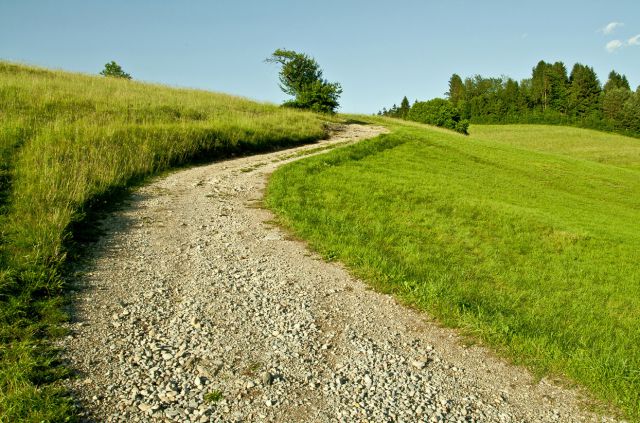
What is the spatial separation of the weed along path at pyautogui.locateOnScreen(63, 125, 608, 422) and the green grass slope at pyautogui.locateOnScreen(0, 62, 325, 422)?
18.4 inches

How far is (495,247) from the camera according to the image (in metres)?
13.7

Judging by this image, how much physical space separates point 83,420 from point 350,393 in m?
2.81

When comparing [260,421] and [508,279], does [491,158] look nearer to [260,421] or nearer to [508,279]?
[508,279]

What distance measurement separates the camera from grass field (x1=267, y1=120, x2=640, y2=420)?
665 centimetres

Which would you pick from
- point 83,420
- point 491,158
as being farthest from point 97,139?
point 491,158

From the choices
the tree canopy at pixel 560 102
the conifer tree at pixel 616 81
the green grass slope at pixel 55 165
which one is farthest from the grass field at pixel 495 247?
the conifer tree at pixel 616 81

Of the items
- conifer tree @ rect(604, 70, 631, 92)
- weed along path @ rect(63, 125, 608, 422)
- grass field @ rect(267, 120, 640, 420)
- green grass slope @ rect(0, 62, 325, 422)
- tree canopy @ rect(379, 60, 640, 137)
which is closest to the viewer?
weed along path @ rect(63, 125, 608, 422)

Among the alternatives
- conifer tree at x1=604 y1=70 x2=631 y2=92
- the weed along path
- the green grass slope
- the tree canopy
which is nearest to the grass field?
the weed along path

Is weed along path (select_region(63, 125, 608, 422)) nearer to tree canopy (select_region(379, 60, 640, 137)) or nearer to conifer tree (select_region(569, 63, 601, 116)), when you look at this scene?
→ tree canopy (select_region(379, 60, 640, 137))

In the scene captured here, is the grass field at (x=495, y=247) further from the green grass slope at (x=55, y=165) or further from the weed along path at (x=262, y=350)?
the green grass slope at (x=55, y=165)

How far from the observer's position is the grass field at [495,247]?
6653 mm

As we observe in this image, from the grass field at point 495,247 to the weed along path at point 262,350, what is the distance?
1.93 feet

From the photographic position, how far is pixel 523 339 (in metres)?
6.44

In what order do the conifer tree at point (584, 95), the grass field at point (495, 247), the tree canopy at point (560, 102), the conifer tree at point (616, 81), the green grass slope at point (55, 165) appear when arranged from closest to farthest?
the green grass slope at point (55, 165) < the grass field at point (495, 247) < the tree canopy at point (560, 102) < the conifer tree at point (584, 95) < the conifer tree at point (616, 81)
